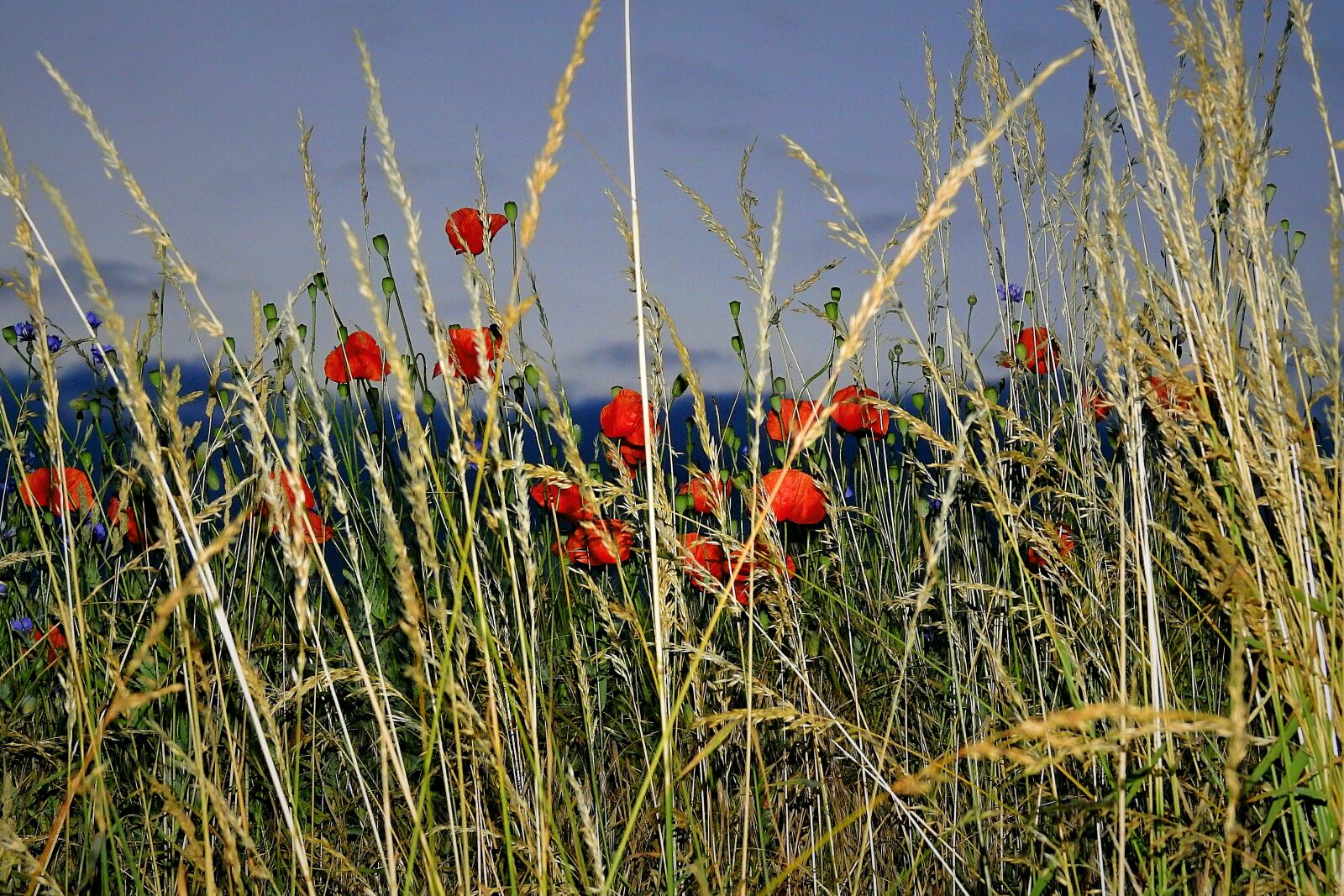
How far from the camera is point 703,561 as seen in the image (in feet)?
5.24

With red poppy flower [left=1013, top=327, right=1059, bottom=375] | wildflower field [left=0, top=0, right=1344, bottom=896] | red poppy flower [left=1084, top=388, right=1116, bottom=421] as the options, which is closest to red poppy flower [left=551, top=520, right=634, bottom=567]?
wildflower field [left=0, top=0, right=1344, bottom=896]

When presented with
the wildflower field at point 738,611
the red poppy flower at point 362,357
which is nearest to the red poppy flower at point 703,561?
the wildflower field at point 738,611

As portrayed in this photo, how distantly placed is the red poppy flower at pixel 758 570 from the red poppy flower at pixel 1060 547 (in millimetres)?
353

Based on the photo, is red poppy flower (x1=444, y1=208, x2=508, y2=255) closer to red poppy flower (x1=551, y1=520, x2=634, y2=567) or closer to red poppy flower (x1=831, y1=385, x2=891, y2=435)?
red poppy flower (x1=551, y1=520, x2=634, y2=567)

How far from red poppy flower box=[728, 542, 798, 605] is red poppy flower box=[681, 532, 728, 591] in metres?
0.03

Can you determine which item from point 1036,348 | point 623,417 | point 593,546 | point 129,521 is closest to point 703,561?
point 593,546

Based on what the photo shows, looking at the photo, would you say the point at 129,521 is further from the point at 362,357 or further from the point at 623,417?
the point at 623,417

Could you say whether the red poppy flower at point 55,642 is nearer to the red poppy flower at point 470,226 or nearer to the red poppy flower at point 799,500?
the red poppy flower at point 470,226

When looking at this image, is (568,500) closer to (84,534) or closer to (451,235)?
(451,235)

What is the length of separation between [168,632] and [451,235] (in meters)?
1.03

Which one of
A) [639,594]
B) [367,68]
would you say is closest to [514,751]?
[367,68]

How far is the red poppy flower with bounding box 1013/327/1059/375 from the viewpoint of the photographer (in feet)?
7.52

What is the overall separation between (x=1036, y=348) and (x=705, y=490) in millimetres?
984

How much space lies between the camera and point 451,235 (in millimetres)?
2375
